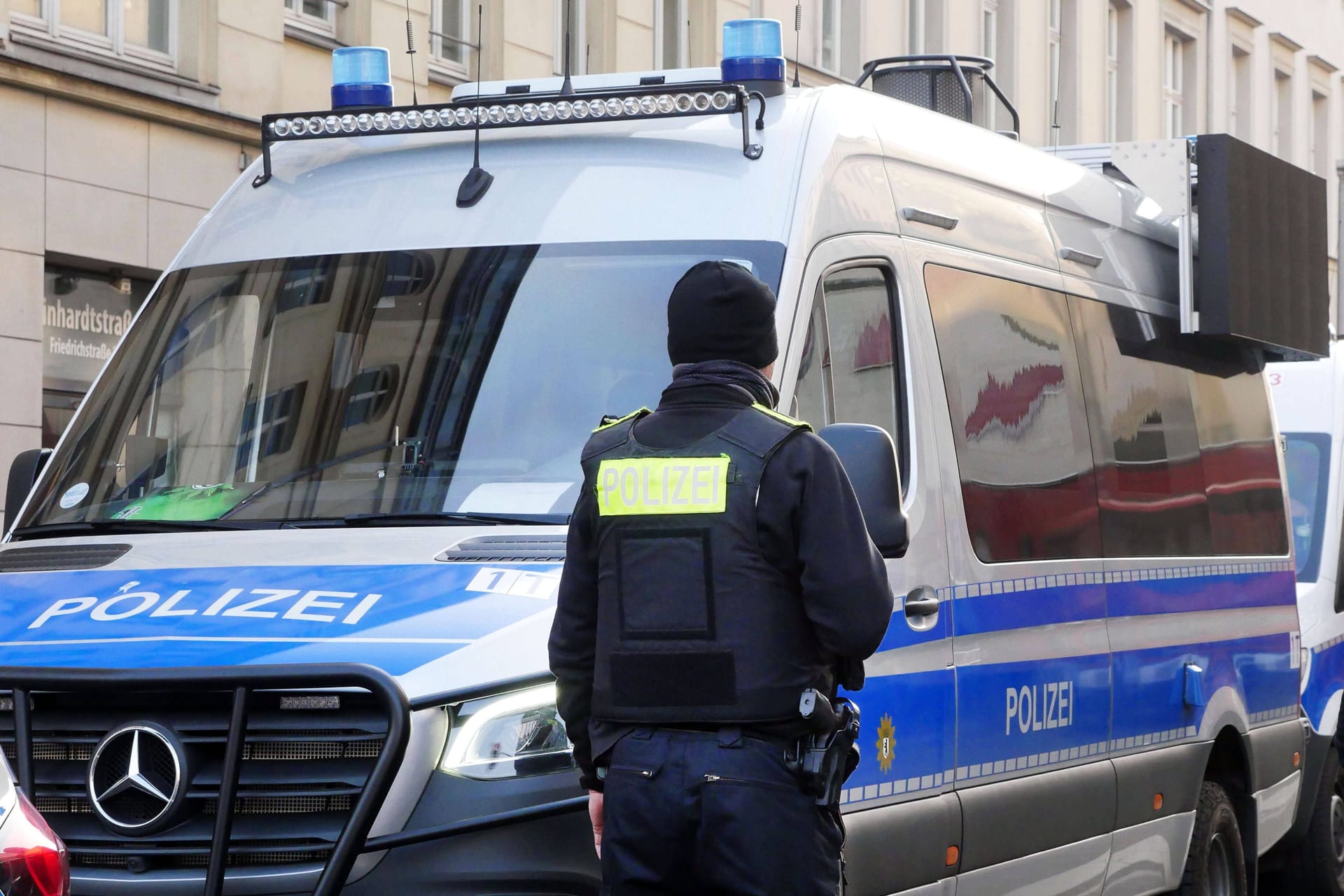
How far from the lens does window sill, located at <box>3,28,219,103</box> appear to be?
12.9 meters

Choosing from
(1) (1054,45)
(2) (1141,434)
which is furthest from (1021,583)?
(1) (1054,45)

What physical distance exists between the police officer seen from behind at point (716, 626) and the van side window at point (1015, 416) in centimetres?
176

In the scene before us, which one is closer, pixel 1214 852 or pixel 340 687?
pixel 340 687

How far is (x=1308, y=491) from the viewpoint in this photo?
9.98 m

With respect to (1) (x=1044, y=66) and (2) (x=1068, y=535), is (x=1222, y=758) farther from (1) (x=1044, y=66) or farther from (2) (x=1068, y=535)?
(1) (x=1044, y=66)

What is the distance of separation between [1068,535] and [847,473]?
2.15 meters

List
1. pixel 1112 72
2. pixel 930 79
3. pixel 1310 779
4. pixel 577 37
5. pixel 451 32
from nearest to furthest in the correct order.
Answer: pixel 930 79
pixel 1310 779
pixel 451 32
pixel 577 37
pixel 1112 72

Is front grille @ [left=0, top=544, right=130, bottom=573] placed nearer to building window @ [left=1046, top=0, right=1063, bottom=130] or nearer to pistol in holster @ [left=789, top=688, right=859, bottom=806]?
pistol in holster @ [left=789, top=688, right=859, bottom=806]

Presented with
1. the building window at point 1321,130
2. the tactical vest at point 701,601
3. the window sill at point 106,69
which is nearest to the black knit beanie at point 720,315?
the tactical vest at point 701,601

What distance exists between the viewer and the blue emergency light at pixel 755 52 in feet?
17.6

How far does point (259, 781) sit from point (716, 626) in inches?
35.6

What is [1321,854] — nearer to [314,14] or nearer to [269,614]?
[269,614]

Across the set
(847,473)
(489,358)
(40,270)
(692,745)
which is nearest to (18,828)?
(692,745)

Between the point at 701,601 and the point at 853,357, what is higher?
the point at 853,357
